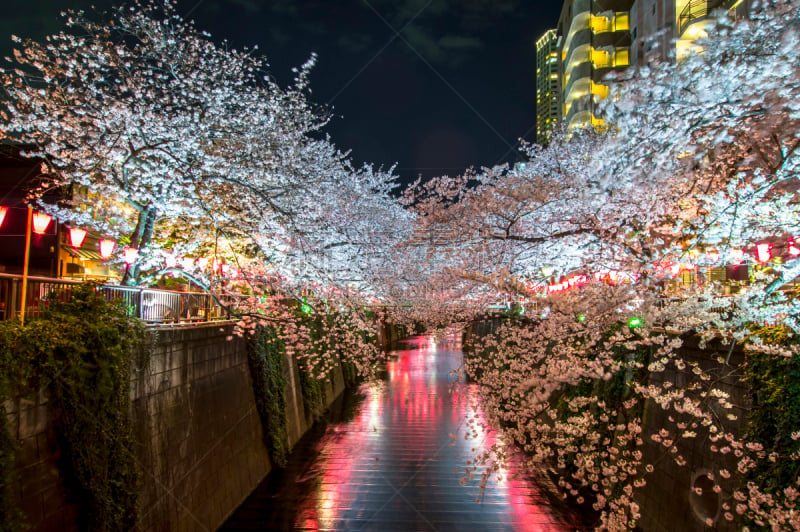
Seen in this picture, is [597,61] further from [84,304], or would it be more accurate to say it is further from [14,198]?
[84,304]

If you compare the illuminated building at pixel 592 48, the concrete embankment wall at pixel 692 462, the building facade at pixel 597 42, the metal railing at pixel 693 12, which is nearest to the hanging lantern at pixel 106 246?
the concrete embankment wall at pixel 692 462

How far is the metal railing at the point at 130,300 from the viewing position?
6719 millimetres

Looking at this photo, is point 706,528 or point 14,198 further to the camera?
point 14,198

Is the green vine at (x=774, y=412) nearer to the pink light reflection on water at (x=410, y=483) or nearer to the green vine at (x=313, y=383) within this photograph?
the pink light reflection on water at (x=410, y=483)

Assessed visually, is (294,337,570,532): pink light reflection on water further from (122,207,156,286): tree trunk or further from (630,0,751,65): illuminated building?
(630,0,751,65): illuminated building

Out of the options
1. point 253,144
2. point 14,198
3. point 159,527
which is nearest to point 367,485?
point 159,527

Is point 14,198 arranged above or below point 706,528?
above

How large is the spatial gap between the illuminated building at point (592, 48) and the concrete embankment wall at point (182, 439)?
100 feet

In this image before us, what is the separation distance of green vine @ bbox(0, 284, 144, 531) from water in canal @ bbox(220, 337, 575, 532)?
17.6 feet

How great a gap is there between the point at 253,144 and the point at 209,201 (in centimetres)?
210

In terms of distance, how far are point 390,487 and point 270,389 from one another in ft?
14.5

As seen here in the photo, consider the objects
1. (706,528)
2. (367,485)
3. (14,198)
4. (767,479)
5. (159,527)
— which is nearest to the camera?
(767,479)

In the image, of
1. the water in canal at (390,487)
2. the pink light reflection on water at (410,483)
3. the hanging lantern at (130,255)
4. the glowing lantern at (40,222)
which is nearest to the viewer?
the glowing lantern at (40,222)

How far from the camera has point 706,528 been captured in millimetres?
7703
